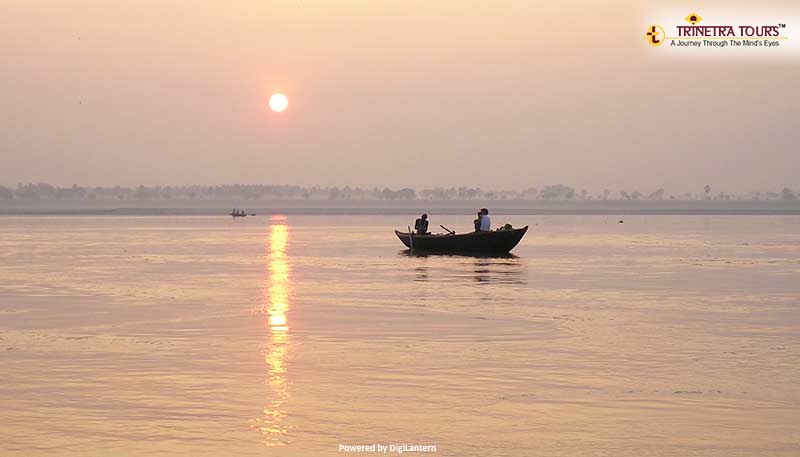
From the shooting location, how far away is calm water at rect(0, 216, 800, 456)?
13031mm

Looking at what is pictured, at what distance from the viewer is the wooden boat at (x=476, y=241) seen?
50.9 metres

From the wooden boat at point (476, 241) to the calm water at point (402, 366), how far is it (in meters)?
12.7

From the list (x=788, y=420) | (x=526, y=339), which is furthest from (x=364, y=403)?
(x=526, y=339)

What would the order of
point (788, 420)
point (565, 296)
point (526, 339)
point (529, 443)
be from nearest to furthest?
point (529, 443) < point (788, 420) < point (526, 339) < point (565, 296)

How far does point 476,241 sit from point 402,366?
33.5m

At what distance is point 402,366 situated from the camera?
59.5ft

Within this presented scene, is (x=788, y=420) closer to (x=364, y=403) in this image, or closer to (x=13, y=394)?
(x=364, y=403)

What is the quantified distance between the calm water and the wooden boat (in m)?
12.7

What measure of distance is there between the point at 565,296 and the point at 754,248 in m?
36.7

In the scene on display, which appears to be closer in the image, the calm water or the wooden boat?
the calm water

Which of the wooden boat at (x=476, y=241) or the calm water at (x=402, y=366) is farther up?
the wooden boat at (x=476, y=241)

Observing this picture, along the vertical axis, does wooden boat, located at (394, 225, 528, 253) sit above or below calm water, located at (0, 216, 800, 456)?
above

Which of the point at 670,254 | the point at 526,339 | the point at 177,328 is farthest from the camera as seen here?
the point at 670,254

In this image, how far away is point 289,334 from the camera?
885 inches
